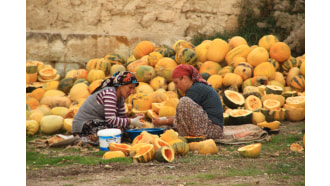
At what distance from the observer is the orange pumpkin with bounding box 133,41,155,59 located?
31.1ft

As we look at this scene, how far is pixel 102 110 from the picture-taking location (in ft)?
18.1

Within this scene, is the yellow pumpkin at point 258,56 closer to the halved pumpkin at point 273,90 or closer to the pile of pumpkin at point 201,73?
the pile of pumpkin at point 201,73

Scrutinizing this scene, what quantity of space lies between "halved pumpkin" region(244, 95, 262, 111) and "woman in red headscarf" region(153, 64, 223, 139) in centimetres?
192

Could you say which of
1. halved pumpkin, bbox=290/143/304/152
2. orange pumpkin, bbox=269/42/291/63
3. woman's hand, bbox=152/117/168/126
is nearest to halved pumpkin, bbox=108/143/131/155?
woman's hand, bbox=152/117/168/126

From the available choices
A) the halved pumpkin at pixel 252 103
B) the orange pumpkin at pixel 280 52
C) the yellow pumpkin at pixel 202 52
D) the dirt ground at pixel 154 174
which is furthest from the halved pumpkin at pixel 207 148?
the orange pumpkin at pixel 280 52

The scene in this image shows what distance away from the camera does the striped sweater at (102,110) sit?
17.5ft

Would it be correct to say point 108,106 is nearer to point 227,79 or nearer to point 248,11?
point 227,79

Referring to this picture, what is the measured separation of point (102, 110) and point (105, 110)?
0.67ft

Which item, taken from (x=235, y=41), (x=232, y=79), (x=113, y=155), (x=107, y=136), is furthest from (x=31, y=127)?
(x=235, y=41)

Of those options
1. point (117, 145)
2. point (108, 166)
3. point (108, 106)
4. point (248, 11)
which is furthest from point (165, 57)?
point (108, 166)

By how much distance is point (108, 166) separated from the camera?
4.07 metres

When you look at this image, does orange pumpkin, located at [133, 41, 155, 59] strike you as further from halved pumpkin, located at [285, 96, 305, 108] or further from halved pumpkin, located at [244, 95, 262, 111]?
halved pumpkin, located at [285, 96, 305, 108]

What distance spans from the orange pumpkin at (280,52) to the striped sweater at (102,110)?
4.68 m

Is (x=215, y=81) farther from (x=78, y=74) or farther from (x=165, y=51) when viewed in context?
(x=78, y=74)
